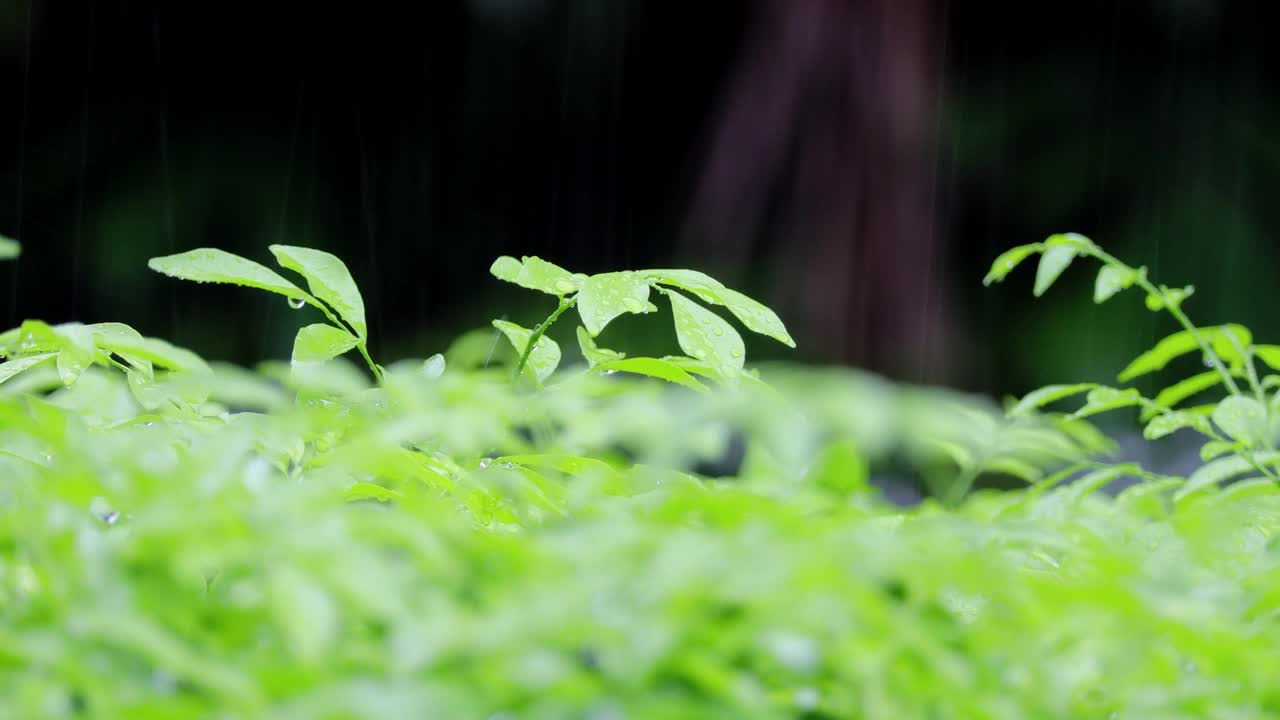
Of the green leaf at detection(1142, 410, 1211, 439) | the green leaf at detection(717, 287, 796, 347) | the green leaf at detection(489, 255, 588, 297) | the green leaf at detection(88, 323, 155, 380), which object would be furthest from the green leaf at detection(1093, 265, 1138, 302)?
the green leaf at detection(88, 323, 155, 380)

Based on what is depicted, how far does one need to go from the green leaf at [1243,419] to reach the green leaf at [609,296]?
44cm

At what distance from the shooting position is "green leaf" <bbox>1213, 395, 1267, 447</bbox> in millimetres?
816

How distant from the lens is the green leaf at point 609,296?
2.53 ft

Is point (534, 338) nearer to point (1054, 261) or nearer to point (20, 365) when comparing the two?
point (20, 365)

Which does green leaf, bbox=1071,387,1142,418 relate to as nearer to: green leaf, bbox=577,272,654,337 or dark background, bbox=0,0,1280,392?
green leaf, bbox=577,272,654,337

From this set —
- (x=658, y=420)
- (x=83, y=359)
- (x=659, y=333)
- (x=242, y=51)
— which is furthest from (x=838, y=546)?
(x=242, y=51)

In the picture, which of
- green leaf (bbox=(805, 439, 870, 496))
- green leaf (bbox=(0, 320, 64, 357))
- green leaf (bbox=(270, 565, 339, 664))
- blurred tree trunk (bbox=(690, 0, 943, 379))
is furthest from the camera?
blurred tree trunk (bbox=(690, 0, 943, 379))

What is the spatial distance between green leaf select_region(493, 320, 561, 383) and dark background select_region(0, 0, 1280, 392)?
192 centimetres

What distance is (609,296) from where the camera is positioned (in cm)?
79

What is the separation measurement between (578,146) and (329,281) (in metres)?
2.11

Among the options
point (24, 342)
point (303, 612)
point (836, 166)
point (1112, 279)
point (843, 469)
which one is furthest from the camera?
point (836, 166)

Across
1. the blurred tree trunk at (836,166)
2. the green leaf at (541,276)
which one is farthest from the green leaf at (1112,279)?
the blurred tree trunk at (836,166)

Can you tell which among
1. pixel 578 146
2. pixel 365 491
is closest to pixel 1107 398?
pixel 365 491

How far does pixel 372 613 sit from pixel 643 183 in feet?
8.38
